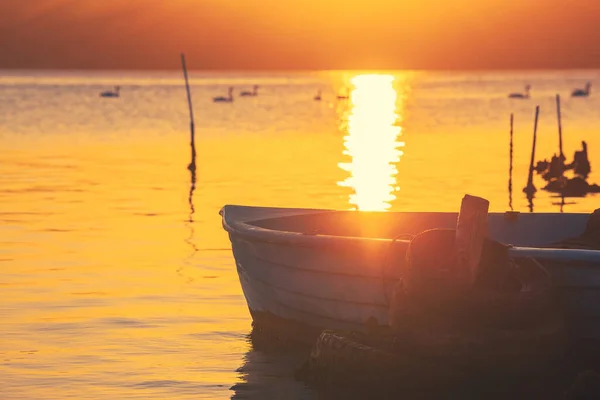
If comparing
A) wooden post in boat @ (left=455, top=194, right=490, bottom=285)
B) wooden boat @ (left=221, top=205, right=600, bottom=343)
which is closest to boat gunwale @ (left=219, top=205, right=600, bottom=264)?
wooden boat @ (left=221, top=205, right=600, bottom=343)

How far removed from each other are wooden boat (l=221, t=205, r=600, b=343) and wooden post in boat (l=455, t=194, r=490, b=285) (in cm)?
47

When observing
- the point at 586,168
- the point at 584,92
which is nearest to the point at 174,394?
the point at 586,168

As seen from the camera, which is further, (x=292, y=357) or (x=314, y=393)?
(x=292, y=357)

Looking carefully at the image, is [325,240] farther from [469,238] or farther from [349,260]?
Result: [469,238]

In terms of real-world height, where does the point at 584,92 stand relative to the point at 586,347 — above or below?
above

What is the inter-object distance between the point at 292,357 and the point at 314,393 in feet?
5.37

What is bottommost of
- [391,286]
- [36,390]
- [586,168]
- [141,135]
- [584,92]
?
[36,390]

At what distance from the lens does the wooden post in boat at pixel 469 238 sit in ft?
37.1

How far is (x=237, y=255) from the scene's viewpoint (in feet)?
48.0

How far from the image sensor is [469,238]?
11312mm

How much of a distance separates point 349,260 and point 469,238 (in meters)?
1.57

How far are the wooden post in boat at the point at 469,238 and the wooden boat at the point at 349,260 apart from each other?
0.47 metres

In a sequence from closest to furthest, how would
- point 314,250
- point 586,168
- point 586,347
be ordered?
point 586,347 < point 314,250 < point 586,168

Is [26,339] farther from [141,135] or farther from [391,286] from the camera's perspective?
[141,135]
